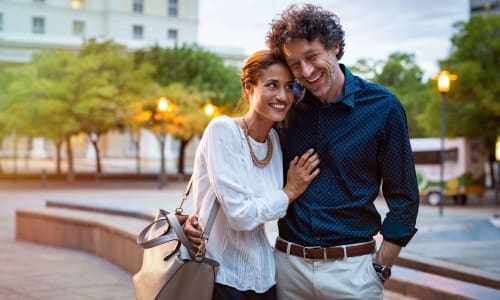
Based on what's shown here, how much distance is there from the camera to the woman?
295 cm

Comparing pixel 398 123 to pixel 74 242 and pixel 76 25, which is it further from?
pixel 76 25

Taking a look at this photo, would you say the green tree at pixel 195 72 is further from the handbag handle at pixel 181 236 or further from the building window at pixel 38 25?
the handbag handle at pixel 181 236

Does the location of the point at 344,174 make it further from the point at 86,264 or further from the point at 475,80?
the point at 475,80

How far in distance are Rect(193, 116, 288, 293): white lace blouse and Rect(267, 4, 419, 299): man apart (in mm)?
165

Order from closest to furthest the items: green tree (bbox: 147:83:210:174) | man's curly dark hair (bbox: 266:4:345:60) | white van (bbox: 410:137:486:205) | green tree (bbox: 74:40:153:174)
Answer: man's curly dark hair (bbox: 266:4:345:60) → white van (bbox: 410:137:486:205) → green tree (bbox: 74:40:153:174) → green tree (bbox: 147:83:210:174)

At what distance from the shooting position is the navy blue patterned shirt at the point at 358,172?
292 cm

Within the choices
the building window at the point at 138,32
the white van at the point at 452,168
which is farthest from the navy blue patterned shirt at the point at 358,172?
the building window at the point at 138,32

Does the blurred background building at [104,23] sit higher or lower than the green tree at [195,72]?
A: higher

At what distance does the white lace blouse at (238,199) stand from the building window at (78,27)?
77406 mm

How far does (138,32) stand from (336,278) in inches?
3034

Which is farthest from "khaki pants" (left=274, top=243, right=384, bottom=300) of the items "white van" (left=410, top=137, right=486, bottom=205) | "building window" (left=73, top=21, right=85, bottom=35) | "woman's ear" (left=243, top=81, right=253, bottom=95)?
"building window" (left=73, top=21, right=85, bottom=35)

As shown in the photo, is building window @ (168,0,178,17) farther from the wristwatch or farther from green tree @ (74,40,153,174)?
the wristwatch

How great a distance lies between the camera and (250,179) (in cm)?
301

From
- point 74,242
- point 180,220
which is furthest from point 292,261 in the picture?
point 74,242
